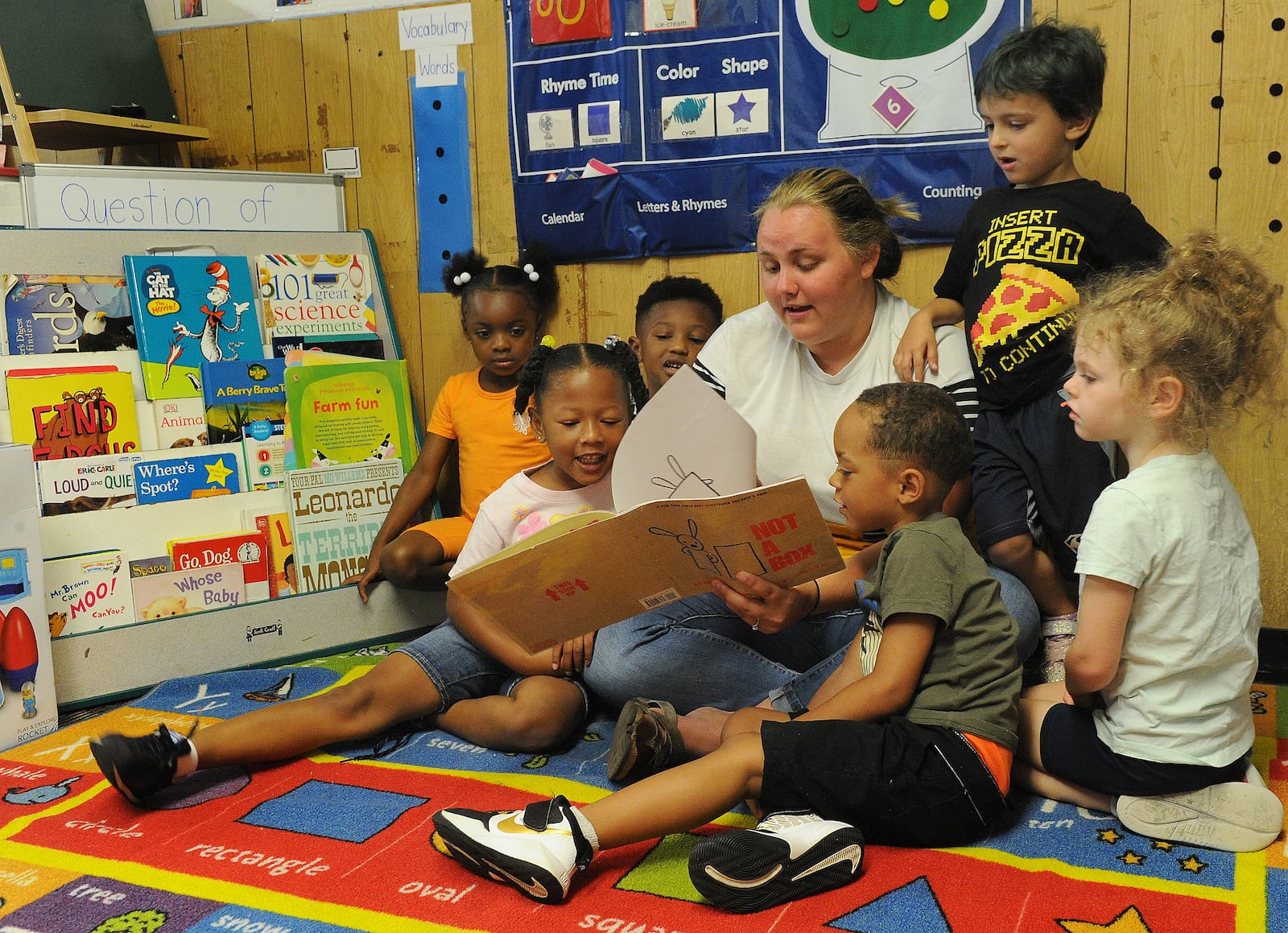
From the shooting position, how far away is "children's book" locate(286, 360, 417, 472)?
245 centimetres

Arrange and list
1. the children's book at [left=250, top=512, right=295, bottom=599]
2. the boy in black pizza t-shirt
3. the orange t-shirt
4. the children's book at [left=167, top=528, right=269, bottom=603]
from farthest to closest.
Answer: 1. the orange t-shirt
2. the children's book at [left=250, top=512, right=295, bottom=599]
3. the children's book at [left=167, top=528, right=269, bottom=603]
4. the boy in black pizza t-shirt

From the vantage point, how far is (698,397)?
4.85ft

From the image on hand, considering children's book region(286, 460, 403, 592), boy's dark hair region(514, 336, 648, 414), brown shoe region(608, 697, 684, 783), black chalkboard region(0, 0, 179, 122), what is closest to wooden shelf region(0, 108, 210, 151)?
black chalkboard region(0, 0, 179, 122)

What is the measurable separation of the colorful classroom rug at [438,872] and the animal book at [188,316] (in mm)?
957

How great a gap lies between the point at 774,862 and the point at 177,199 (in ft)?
6.83

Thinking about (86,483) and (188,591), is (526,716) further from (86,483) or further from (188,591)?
(86,483)

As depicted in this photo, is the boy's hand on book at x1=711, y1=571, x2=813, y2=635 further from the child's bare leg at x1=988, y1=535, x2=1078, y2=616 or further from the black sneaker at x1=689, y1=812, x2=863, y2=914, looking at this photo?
the child's bare leg at x1=988, y1=535, x2=1078, y2=616

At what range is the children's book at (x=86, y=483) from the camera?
212cm

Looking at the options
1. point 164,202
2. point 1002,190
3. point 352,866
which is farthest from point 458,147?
point 352,866

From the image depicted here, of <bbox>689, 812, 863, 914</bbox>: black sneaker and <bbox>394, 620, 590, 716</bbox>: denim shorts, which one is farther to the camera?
<bbox>394, 620, 590, 716</bbox>: denim shorts

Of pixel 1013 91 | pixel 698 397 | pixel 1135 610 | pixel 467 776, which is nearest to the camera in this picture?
pixel 1135 610

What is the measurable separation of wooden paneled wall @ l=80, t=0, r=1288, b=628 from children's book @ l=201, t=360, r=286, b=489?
1.57 feet

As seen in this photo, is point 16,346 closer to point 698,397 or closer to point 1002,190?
point 698,397

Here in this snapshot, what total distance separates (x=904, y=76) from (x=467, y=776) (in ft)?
5.35
